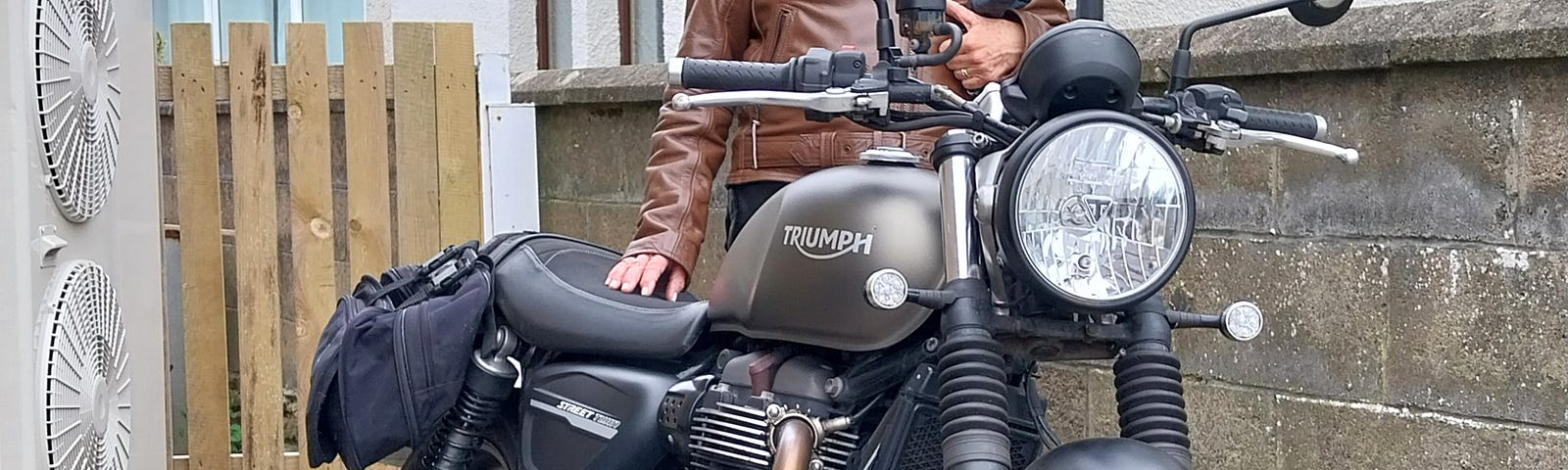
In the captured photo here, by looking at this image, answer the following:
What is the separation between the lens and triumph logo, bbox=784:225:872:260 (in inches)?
79.0

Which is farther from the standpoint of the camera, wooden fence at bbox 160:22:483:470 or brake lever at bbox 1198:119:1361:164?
wooden fence at bbox 160:22:483:470

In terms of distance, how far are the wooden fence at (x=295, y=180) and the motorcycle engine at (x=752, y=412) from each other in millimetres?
2368

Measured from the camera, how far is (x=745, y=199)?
3.08m

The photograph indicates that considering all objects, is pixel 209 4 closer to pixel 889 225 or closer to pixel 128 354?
pixel 128 354

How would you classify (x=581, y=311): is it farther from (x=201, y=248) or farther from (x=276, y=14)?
(x=276, y=14)

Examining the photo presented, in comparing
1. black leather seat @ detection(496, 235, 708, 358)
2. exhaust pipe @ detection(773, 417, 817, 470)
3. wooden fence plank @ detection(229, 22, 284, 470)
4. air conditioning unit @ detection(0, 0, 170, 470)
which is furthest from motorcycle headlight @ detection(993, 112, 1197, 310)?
wooden fence plank @ detection(229, 22, 284, 470)

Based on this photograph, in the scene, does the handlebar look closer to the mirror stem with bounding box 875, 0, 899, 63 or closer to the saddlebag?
the mirror stem with bounding box 875, 0, 899, 63

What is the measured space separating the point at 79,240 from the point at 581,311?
0.81 m

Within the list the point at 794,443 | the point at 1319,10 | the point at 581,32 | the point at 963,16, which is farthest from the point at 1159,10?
the point at 581,32

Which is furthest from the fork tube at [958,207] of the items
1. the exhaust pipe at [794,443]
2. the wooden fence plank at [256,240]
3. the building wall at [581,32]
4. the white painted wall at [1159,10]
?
the building wall at [581,32]

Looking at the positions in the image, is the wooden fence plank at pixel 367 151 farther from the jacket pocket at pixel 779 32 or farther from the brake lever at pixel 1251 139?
the brake lever at pixel 1251 139

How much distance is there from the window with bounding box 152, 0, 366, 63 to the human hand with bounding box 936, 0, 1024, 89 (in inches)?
211

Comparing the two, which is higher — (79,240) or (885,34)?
(885,34)

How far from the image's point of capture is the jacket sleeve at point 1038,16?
8.91ft
